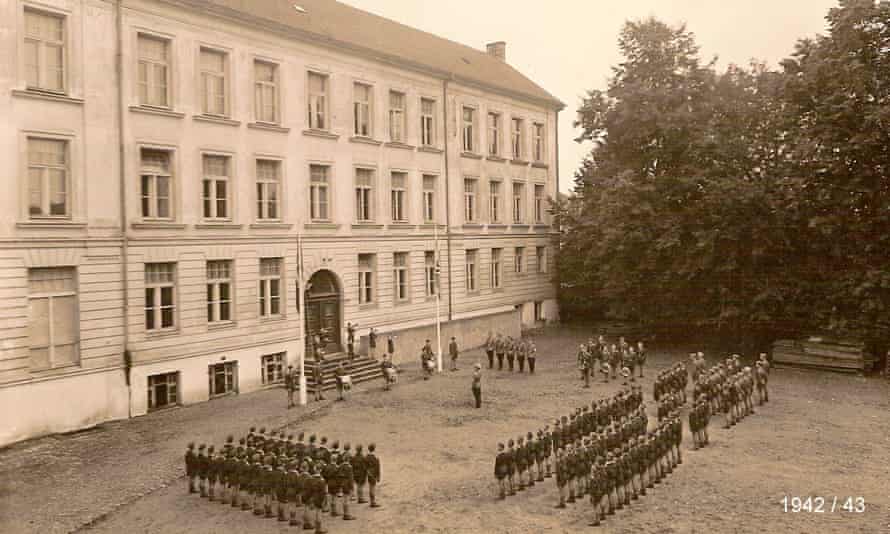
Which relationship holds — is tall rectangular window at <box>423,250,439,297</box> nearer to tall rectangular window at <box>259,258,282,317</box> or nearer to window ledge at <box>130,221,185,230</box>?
tall rectangular window at <box>259,258,282,317</box>

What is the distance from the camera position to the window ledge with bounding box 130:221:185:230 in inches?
913

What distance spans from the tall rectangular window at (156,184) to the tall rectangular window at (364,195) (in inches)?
346

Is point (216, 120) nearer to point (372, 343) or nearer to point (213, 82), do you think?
point (213, 82)

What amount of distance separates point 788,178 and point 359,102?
58.3ft

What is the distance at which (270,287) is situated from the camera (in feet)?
91.1

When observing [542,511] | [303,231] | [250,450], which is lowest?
[542,511]

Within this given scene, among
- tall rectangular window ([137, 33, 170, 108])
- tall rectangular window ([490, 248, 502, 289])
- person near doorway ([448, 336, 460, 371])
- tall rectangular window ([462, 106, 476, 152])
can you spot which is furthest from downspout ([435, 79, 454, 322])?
tall rectangular window ([137, 33, 170, 108])

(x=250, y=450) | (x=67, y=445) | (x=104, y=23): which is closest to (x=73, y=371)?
(x=67, y=445)

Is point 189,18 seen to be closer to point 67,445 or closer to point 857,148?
point 67,445

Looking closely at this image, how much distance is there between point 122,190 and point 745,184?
23543mm

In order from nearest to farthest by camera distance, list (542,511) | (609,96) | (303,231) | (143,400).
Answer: (542,511)
(143,400)
(303,231)
(609,96)

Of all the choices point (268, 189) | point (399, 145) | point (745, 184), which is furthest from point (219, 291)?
point (745, 184)

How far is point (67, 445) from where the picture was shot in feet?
64.7

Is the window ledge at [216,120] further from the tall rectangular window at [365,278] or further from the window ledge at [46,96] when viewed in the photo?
the tall rectangular window at [365,278]
